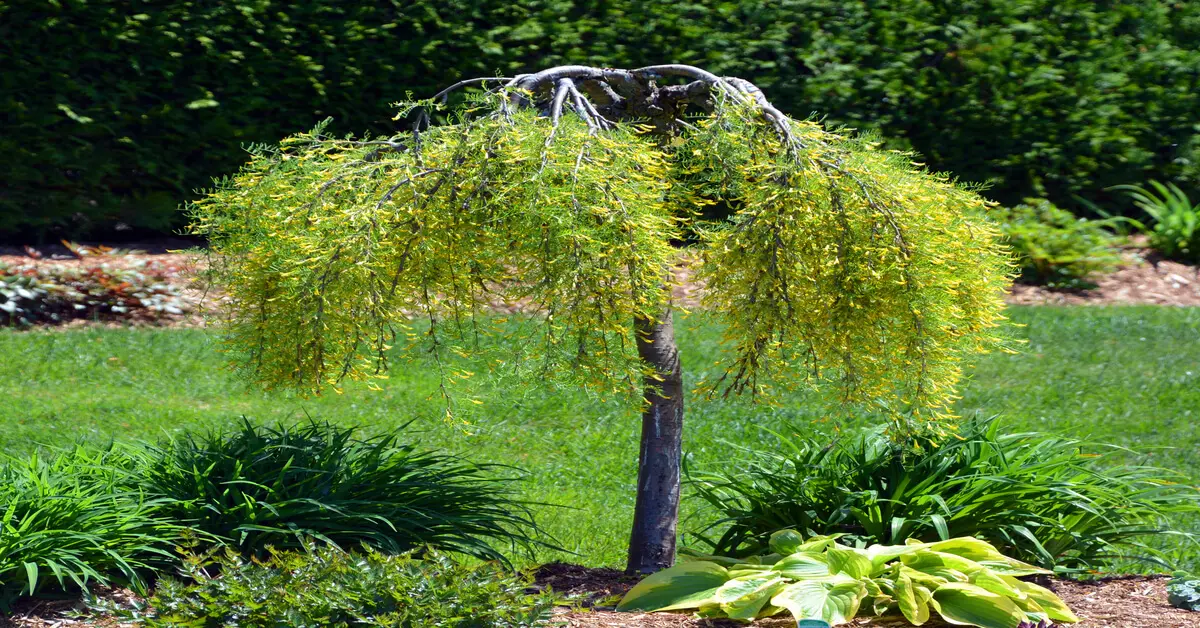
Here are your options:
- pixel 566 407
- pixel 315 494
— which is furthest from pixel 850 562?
pixel 566 407

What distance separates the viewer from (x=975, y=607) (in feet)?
12.6

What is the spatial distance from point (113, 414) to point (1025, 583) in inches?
195

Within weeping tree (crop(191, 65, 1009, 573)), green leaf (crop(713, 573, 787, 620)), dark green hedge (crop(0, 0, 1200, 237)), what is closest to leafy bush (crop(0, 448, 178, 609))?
weeping tree (crop(191, 65, 1009, 573))

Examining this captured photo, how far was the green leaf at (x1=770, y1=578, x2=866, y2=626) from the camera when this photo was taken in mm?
3738

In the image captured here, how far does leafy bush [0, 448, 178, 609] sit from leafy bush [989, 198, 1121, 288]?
7714mm

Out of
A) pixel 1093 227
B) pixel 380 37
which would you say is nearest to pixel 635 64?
pixel 380 37

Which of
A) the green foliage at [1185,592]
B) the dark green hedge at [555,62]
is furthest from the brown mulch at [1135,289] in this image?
the green foliage at [1185,592]

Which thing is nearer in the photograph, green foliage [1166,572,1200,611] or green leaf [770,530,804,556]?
green foliage [1166,572,1200,611]

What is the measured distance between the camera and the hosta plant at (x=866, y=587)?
3.81 metres

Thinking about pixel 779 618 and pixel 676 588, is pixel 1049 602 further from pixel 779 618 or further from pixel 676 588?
pixel 676 588

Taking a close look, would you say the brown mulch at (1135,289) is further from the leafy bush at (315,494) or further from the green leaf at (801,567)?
the leafy bush at (315,494)

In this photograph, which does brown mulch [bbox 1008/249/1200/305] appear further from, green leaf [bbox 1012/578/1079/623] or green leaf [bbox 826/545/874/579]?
green leaf [bbox 826/545/874/579]

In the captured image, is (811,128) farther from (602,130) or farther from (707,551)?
(707,551)

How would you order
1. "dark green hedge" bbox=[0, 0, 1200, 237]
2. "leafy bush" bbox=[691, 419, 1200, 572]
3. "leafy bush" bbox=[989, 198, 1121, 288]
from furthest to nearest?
"leafy bush" bbox=[989, 198, 1121, 288]
"dark green hedge" bbox=[0, 0, 1200, 237]
"leafy bush" bbox=[691, 419, 1200, 572]
